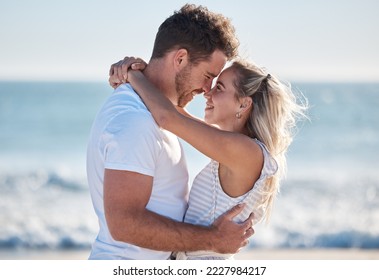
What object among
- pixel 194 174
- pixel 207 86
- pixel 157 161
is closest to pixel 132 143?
pixel 157 161

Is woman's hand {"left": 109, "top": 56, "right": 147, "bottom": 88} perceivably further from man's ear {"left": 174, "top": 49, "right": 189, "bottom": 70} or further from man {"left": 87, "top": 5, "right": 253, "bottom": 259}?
man's ear {"left": 174, "top": 49, "right": 189, "bottom": 70}

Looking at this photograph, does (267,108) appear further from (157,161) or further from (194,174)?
(194,174)

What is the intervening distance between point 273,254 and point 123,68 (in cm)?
615

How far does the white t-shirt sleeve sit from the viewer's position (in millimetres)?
3127

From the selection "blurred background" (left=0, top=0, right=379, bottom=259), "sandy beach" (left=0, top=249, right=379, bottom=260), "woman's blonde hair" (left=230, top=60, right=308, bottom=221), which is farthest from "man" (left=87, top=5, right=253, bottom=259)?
"sandy beach" (left=0, top=249, right=379, bottom=260)

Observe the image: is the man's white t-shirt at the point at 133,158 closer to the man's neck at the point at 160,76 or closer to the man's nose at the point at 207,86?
the man's neck at the point at 160,76

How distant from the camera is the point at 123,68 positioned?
142 inches

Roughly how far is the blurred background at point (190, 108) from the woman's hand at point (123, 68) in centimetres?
58

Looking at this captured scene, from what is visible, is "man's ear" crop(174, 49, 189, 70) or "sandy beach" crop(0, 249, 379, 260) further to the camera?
"sandy beach" crop(0, 249, 379, 260)

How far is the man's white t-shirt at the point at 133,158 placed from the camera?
314cm

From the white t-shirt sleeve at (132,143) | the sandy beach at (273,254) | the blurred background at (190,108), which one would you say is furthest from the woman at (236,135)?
the sandy beach at (273,254)

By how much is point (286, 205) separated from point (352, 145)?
806 centimetres

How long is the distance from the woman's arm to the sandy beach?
5.31 metres

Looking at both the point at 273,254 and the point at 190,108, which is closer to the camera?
the point at 273,254
